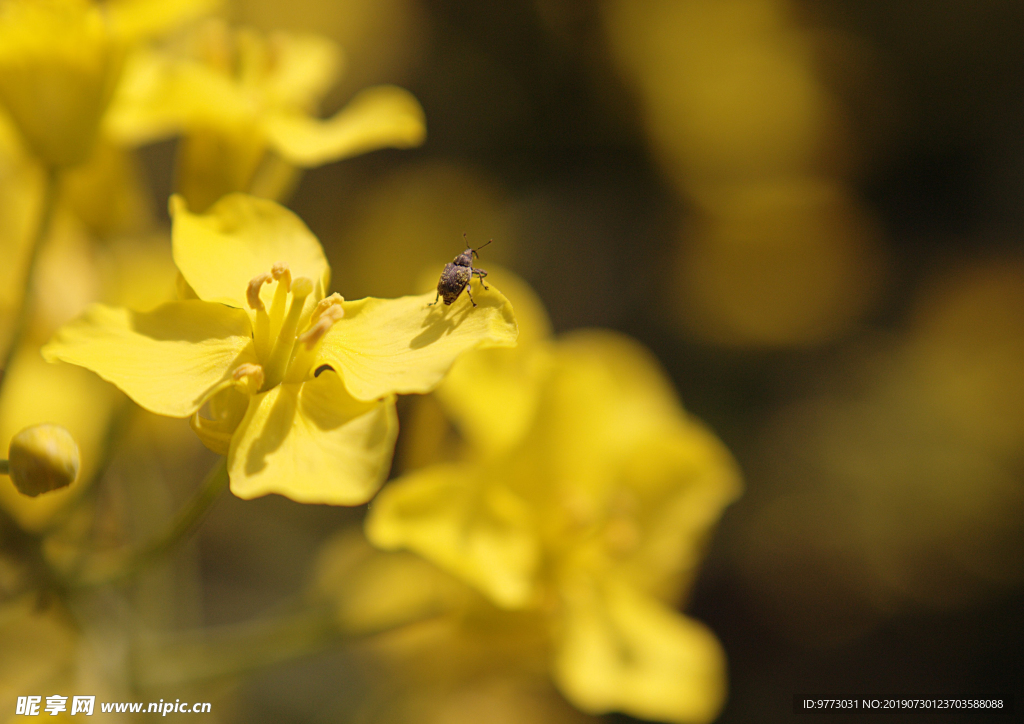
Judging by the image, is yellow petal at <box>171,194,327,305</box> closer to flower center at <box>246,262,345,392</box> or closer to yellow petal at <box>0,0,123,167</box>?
flower center at <box>246,262,345,392</box>

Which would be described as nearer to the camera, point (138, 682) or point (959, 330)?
point (138, 682)

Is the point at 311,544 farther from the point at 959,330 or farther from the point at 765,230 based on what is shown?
the point at 959,330

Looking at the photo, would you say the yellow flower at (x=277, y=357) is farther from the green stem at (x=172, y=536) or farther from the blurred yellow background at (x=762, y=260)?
the blurred yellow background at (x=762, y=260)

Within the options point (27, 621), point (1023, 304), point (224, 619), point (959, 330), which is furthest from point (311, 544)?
point (1023, 304)

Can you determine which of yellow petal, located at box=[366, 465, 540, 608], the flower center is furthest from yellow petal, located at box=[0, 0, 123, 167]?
yellow petal, located at box=[366, 465, 540, 608]

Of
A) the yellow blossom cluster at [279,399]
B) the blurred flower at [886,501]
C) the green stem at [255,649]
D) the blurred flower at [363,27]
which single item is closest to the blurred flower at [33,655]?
the yellow blossom cluster at [279,399]

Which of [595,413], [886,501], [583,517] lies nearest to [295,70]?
[595,413]

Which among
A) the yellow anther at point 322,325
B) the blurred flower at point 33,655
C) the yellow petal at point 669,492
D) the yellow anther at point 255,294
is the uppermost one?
the yellow anther at point 255,294
